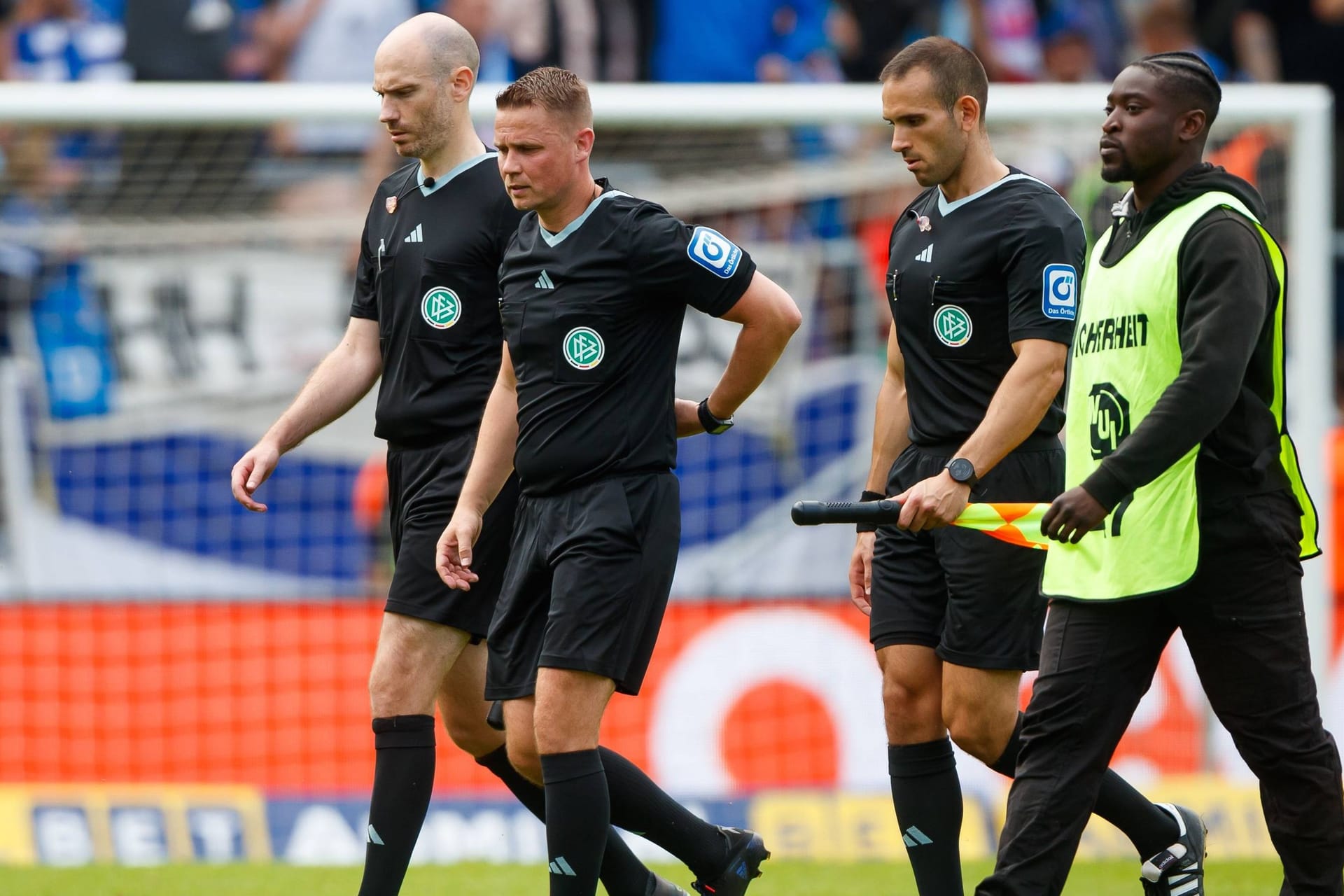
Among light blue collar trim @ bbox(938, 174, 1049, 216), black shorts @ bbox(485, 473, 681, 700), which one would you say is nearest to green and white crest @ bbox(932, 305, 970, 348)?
light blue collar trim @ bbox(938, 174, 1049, 216)

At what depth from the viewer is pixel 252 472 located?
505 cm

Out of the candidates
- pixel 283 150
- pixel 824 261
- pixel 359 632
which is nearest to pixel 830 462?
pixel 824 261

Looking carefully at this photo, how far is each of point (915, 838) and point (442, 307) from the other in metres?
1.97

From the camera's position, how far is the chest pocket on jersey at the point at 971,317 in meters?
4.93

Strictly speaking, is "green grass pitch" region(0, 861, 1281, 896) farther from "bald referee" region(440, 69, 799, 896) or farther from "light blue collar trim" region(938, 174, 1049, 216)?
"light blue collar trim" region(938, 174, 1049, 216)

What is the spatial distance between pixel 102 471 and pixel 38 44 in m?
3.13

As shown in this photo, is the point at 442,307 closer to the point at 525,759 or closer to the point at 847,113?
the point at 525,759

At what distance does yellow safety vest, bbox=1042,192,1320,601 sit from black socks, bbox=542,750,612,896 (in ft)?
4.17

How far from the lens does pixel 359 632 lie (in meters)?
8.15

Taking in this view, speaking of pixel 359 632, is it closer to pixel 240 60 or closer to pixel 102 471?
pixel 102 471

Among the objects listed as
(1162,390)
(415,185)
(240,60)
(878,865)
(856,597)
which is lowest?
(878,865)

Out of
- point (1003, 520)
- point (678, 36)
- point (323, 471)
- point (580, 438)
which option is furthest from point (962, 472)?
point (678, 36)

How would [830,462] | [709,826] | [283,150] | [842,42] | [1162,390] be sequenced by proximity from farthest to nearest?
[842,42]
[283,150]
[830,462]
[709,826]
[1162,390]

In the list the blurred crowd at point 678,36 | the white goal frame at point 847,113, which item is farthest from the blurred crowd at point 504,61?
the white goal frame at point 847,113
